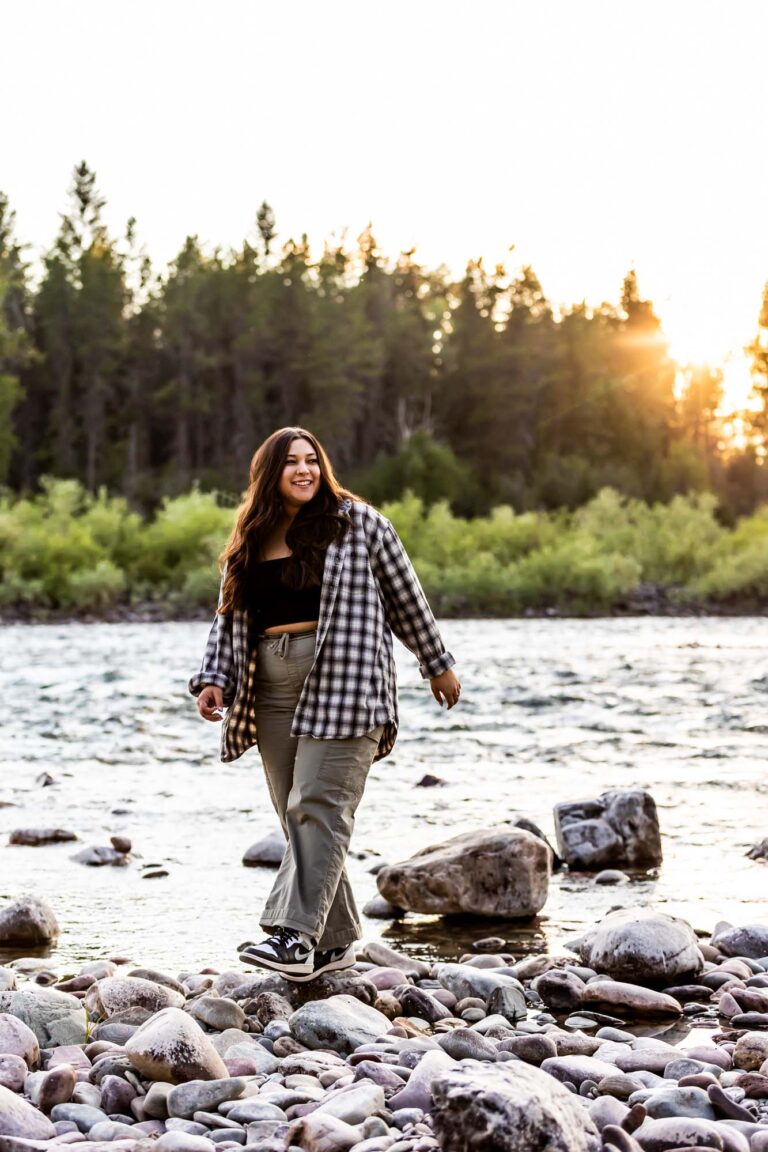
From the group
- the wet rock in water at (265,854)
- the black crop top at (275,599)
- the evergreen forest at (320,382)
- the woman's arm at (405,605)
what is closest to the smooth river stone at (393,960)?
the woman's arm at (405,605)

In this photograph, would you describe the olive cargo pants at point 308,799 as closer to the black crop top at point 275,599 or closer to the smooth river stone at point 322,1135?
the black crop top at point 275,599

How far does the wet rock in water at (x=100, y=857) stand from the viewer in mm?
7129

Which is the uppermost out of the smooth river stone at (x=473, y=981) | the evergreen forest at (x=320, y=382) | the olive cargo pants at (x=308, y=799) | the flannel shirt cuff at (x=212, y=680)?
the evergreen forest at (x=320, y=382)

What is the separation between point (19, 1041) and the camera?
150 inches

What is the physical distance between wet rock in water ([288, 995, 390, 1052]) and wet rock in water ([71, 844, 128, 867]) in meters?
3.06

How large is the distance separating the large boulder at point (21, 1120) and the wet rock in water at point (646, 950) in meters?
2.36

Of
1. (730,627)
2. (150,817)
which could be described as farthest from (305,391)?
(150,817)

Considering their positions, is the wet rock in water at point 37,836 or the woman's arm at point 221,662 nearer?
the woman's arm at point 221,662

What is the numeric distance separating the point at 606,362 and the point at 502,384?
7.14 metres

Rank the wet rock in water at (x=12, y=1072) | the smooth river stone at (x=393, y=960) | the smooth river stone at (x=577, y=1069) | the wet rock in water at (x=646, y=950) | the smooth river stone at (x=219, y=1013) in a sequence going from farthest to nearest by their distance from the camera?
the smooth river stone at (x=393, y=960), the wet rock in water at (x=646, y=950), the smooth river stone at (x=219, y=1013), the smooth river stone at (x=577, y=1069), the wet rock in water at (x=12, y=1072)

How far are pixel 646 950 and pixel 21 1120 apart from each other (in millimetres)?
2475

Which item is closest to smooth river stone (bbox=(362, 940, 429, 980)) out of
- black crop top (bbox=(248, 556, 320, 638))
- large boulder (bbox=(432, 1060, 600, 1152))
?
black crop top (bbox=(248, 556, 320, 638))

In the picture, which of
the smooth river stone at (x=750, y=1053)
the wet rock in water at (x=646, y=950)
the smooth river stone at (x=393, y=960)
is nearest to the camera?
the smooth river stone at (x=750, y=1053)

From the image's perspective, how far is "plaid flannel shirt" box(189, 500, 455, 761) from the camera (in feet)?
14.9
